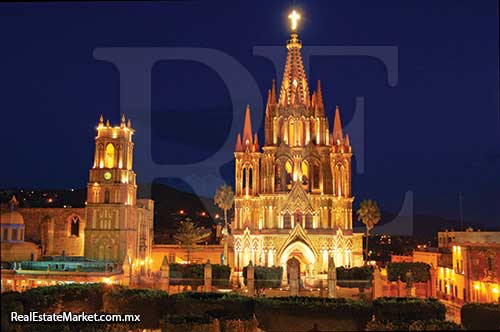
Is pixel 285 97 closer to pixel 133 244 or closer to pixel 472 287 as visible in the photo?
pixel 133 244

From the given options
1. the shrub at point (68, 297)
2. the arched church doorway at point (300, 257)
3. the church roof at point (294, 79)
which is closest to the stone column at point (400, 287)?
the arched church doorway at point (300, 257)

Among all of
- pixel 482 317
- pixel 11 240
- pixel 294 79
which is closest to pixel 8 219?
pixel 11 240

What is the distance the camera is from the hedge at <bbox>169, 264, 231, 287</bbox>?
155ft

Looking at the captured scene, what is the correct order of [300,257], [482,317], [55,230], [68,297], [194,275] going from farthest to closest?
[300,257] < [55,230] < [194,275] < [68,297] < [482,317]

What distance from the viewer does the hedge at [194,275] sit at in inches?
1857

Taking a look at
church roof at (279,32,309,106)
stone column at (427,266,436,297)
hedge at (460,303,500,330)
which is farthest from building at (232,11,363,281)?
hedge at (460,303,500,330)

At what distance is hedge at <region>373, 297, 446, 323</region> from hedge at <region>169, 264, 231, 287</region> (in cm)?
2201

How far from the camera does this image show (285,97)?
63.6 m

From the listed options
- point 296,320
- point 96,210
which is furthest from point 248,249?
point 296,320

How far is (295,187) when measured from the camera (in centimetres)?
5950

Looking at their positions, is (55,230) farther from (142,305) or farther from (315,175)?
(142,305)

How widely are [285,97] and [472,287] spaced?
94.2ft

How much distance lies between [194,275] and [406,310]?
25.4 m

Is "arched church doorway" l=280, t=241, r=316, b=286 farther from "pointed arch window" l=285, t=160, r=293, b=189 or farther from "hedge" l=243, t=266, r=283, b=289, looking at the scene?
"pointed arch window" l=285, t=160, r=293, b=189
